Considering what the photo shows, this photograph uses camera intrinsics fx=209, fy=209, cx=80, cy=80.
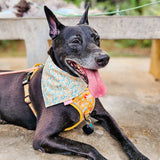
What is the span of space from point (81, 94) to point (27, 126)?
682mm

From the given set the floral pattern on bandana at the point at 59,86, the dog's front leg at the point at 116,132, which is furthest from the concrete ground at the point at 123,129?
the floral pattern on bandana at the point at 59,86

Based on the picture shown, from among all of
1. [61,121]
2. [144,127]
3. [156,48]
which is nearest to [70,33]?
[61,121]

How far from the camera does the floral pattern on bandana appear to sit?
1.81m

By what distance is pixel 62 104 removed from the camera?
5.97 ft

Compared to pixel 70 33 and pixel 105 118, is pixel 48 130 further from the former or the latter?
pixel 70 33

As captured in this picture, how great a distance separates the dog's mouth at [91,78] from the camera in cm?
169

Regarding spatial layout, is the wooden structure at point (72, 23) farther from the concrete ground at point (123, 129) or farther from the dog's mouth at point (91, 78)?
the dog's mouth at point (91, 78)

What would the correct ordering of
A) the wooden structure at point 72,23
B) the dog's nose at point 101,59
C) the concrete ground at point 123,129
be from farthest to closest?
the wooden structure at point 72,23
the concrete ground at point 123,129
the dog's nose at point 101,59

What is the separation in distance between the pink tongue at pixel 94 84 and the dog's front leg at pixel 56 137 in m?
0.27

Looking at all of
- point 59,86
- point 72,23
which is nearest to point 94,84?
point 59,86

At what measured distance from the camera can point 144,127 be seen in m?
2.21

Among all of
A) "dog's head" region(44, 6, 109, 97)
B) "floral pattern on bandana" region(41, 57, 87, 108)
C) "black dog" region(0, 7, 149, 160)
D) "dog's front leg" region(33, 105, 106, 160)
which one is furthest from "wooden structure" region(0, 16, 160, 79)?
"dog's front leg" region(33, 105, 106, 160)

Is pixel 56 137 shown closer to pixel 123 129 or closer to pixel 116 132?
pixel 116 132

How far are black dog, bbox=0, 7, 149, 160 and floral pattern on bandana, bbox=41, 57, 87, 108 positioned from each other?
0.05 metres
